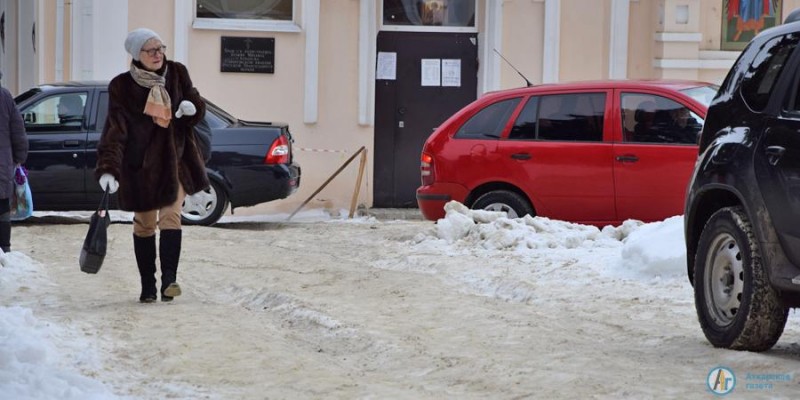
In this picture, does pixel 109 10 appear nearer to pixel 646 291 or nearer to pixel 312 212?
pixel 312 212

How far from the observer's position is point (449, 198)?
14.0 m

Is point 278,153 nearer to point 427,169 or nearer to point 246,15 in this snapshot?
point 427,169

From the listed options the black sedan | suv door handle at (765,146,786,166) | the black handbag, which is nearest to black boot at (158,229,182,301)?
the black handbag

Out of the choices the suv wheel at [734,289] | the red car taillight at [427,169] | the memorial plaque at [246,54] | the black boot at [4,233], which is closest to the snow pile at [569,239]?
the red car taillight at [427,169]

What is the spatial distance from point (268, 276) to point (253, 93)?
25.3 feet

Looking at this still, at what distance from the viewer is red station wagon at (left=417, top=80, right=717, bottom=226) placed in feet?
43.7

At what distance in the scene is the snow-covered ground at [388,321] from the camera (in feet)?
23.3

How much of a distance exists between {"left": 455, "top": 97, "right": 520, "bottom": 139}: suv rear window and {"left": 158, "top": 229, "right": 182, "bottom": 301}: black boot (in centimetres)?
465

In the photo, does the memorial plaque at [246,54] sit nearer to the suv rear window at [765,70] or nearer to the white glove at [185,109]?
the white glove at [185,109]

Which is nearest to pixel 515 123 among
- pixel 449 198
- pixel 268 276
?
pixel 449 198

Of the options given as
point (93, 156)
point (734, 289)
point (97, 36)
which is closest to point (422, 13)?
point (97, 36)

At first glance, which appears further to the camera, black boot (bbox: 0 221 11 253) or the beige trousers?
black boot (bbox: 0 221 11 253)

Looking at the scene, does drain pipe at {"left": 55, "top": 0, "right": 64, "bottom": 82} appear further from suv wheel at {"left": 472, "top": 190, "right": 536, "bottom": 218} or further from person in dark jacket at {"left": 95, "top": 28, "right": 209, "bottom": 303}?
person in dark jacket at {"left": 95, "top": 28, "right": 209, "bottom": 303}

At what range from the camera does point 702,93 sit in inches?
537
